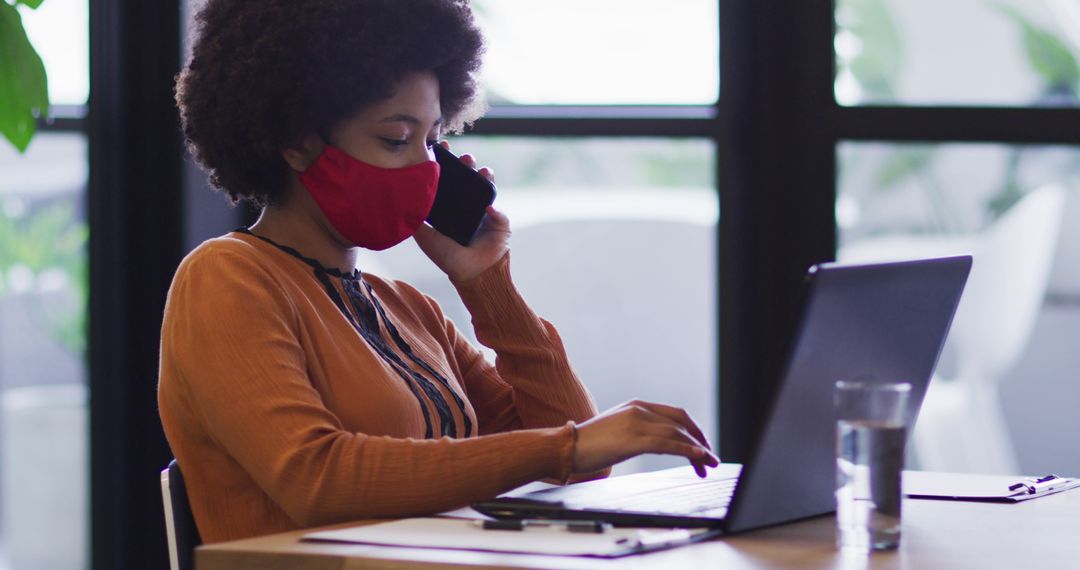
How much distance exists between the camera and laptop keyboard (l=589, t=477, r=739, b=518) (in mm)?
1199

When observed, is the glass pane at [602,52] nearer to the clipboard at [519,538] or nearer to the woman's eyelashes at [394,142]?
the woman's eyelashes at [394,142]

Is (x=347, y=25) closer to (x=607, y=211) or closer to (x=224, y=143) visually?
(x=224, y=143)

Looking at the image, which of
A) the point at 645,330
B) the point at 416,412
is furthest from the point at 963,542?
the point at 645,330

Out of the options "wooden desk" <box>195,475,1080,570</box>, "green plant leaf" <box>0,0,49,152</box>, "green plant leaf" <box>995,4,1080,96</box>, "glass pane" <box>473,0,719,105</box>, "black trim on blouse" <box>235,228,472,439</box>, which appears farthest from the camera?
"glass pane" <box>473,0,719,105</box>

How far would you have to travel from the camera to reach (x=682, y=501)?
1.28 metres

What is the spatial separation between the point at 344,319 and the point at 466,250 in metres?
0.32

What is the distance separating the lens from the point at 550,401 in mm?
1771

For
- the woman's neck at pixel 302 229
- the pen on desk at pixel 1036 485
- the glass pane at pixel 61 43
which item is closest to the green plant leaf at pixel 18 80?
the woman's neck at pixel 302 229

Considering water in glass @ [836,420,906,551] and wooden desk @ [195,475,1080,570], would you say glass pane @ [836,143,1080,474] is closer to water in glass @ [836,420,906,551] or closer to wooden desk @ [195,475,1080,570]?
wooden desk @ [195,475,1080,570]

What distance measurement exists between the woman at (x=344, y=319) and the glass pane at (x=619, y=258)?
2.93 ft

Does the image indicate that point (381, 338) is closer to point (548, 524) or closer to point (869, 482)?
point (548, 524)

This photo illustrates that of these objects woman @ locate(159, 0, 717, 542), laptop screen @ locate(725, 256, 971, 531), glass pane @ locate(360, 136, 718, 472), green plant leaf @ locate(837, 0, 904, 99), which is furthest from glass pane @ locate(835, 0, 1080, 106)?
laptop screen @ locate(725, 256, 971, 531)

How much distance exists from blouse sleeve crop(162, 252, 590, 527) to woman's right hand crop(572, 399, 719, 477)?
2 cm

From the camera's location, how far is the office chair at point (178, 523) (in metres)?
1.37
